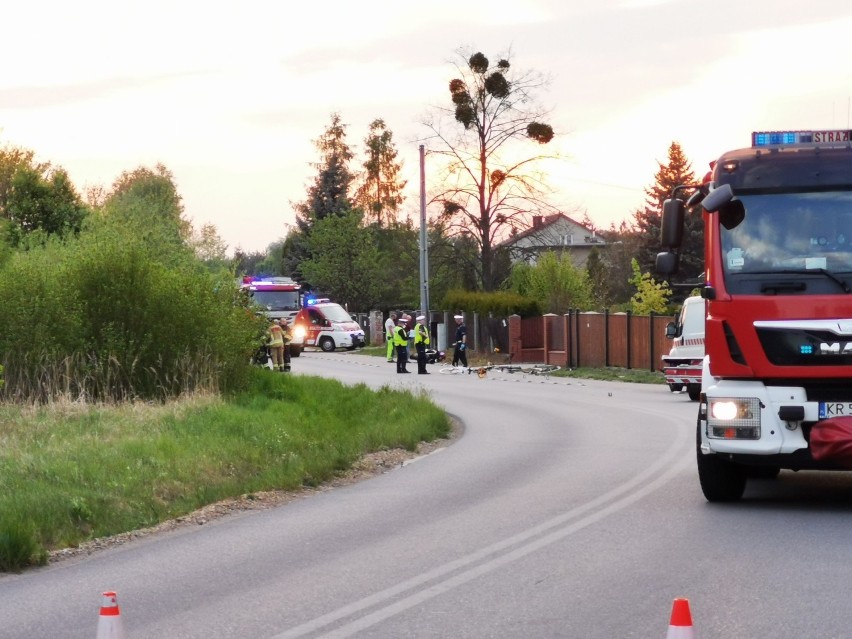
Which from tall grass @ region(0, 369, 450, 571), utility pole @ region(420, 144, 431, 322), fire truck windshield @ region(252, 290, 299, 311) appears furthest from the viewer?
fire truck windshield @ region(252, 290, 299, 311)

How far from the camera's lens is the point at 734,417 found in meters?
11.6

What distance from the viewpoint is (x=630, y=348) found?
4319 centimetres

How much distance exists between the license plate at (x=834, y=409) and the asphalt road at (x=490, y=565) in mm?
835

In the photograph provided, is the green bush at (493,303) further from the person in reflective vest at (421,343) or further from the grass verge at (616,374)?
the person in reflective vest at (421,343)

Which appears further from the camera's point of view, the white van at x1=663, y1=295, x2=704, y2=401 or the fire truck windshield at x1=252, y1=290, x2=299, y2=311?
the fire truck windshield at x1=252, y1=290, x2=299, y2=311

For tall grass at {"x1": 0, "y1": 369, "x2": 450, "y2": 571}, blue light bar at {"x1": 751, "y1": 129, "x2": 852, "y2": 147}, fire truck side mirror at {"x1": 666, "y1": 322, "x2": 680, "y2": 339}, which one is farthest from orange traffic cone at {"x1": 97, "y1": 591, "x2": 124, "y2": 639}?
fire truck side mirror at {"x1": 666, "y1": 322, "x2": 680, "y2": 339}

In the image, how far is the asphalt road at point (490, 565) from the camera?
7.55 meters

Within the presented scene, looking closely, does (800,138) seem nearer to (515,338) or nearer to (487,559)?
(487,559)

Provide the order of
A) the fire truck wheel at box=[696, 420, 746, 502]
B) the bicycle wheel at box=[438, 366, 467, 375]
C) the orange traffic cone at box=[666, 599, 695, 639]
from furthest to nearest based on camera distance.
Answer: the bicycle wheel at box=[438, 366, 467, 375]
the fire truck wheel at box=[696, 420, 746, 502]
the orange traffic cone at box=[666, 599, 695, 639]

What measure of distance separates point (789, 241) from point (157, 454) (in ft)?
22.2

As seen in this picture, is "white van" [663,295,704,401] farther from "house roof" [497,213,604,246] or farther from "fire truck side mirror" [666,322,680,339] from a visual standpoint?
"house roof" [497,213,604,246]

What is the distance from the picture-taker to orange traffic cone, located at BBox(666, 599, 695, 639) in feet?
17.6

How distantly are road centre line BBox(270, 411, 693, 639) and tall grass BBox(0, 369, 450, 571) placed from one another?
2.95 m

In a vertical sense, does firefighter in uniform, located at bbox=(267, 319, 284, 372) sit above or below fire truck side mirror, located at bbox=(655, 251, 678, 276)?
below
